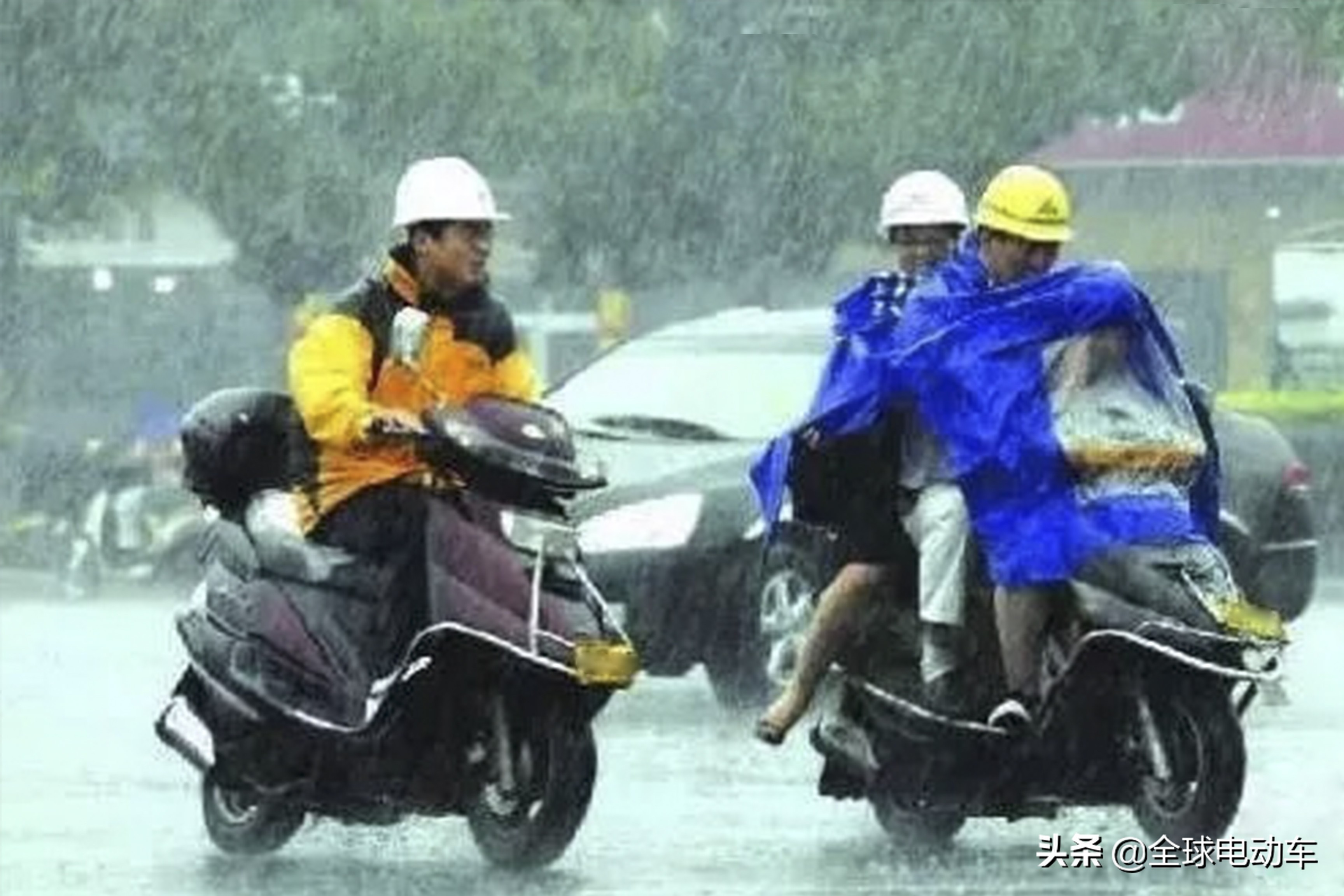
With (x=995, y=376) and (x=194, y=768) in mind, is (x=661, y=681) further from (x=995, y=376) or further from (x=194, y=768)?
(x=995, y=376)

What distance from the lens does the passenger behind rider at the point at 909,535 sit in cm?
1145

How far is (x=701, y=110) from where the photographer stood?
4603cm

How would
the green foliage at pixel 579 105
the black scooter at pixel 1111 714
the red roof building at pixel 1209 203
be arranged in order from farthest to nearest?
the red roof building at pixel 1209 203 → the green foliage at pixel 579 105 → the black scooter at pixel 1111 714

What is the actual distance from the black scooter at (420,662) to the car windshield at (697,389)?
5353 mm

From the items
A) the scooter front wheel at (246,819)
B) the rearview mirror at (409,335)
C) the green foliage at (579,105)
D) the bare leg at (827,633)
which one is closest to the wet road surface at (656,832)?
the scooter front wheel at (246,819)

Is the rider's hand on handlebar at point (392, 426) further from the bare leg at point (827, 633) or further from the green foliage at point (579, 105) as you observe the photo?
the green foliage at point (579, 105)

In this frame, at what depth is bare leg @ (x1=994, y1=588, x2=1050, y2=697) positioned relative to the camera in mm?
11219

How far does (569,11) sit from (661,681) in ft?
94.1

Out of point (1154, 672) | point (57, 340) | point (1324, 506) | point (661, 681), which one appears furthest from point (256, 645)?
point (57, 340)

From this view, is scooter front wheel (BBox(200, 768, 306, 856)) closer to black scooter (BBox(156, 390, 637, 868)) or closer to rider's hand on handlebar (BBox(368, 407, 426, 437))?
black scooter (BBox(156, 390, 637, 868))

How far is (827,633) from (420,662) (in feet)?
3.53

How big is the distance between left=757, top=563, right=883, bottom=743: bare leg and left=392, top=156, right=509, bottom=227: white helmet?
124 cm

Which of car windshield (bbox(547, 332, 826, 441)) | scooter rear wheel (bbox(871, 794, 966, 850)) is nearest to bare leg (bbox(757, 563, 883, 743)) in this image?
scooter rear wheel (bbox(871, 794, 966, 850))

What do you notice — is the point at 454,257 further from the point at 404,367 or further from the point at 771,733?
the point at 771,733
